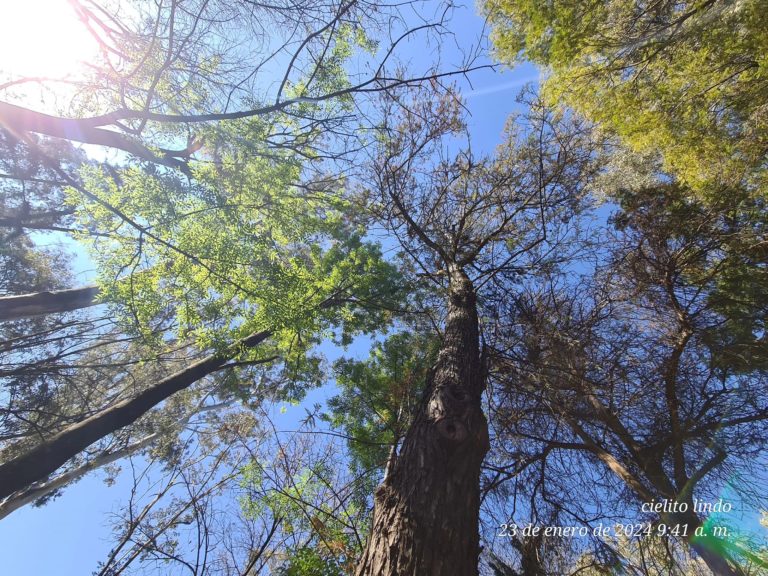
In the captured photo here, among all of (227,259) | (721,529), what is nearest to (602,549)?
(721,529)

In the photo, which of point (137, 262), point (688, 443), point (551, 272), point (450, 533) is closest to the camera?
point (450, 533)

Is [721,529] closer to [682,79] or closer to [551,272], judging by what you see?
[551,272]

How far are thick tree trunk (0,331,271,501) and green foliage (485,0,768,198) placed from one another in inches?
288

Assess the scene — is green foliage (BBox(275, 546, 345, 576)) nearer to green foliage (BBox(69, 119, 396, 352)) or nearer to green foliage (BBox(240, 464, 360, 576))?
green foliage (BBox(240, 464, 360, 576))

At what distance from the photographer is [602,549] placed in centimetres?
409

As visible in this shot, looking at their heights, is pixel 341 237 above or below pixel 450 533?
above

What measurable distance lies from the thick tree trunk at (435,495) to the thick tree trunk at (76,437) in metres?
3.78

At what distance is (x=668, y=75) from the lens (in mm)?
5121

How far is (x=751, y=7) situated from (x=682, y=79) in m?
1.14

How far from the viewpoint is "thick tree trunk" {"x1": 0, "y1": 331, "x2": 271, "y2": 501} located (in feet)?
11.7

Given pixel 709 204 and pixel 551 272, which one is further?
pixel 551 272

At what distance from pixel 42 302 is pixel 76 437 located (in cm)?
324

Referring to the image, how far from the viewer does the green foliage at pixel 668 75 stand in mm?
4410

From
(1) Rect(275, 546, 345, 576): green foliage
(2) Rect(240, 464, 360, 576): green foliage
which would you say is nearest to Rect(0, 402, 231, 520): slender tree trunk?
(2) Rect(240, 464, 360, 576): green foliage
